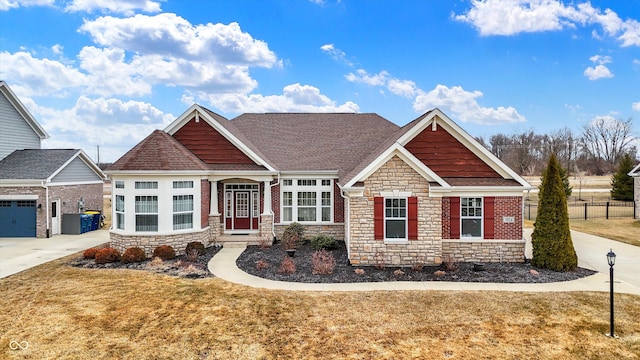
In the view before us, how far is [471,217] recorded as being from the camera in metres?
13.9

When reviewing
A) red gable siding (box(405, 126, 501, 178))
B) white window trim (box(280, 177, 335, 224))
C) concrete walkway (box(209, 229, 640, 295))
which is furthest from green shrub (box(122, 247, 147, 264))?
red gable siding (box(405, 126, 501, 178))

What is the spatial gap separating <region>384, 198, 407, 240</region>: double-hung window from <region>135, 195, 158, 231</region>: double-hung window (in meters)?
9.54

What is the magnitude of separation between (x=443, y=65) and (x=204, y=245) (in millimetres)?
17769

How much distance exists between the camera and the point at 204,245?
16062mm

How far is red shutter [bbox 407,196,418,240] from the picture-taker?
12953mm

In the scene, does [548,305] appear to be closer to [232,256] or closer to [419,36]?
[232,256]

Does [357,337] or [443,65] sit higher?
[443,65]

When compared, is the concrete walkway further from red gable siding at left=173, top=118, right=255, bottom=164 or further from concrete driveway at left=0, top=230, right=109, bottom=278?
concrete driveway at left=0, top=230, right=109, bottom=278

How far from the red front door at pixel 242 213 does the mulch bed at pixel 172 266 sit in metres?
3.28

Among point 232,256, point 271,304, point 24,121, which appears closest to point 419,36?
point 232,256

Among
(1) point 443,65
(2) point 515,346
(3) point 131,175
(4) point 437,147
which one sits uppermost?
(1) point 443,65

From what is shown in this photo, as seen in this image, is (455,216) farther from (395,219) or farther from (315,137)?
(315,137)

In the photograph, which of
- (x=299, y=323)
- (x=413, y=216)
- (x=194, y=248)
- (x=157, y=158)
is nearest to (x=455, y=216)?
(x=413, y=216)

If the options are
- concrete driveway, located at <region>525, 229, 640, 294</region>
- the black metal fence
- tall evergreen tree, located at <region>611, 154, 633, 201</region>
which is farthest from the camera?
tall evergreen tree, located at <region>611, 154, 633, 201</region>
